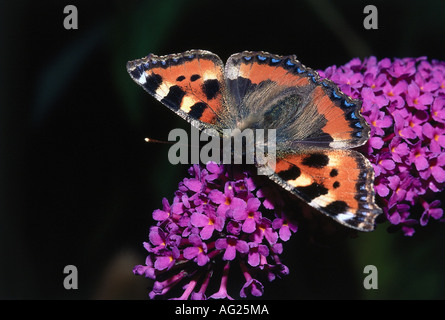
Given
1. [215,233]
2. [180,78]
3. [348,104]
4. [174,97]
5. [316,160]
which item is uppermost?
[180,78]

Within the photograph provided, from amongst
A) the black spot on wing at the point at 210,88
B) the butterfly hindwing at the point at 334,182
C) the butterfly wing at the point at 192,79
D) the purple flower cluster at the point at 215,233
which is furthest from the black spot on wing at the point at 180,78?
the butterfly hindwing at the point at 334,182

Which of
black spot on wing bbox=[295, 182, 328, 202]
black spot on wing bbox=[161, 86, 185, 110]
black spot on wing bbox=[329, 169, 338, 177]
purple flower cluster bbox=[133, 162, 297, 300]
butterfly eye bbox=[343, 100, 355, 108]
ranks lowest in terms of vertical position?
purple flower cluster bbox=[133, 162, 297, 300]

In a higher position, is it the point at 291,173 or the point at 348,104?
the point at 348,104

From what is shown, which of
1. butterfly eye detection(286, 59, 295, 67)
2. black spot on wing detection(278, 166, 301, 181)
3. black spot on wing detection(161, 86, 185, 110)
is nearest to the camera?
black spot on wing detection(278, 166, 301, 181)

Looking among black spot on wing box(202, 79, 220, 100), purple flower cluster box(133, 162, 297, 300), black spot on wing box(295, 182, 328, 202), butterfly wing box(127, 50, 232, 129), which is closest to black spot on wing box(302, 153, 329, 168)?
black spot on wing box(295, 182, 328, 202)

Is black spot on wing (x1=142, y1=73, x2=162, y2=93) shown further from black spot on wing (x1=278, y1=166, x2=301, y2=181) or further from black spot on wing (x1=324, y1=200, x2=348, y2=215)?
black spot on wing (x1=324, y1=200, x2=348, y2=215)

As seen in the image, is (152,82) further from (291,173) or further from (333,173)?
(333,173)

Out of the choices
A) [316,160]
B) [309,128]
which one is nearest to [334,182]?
[316,160]
